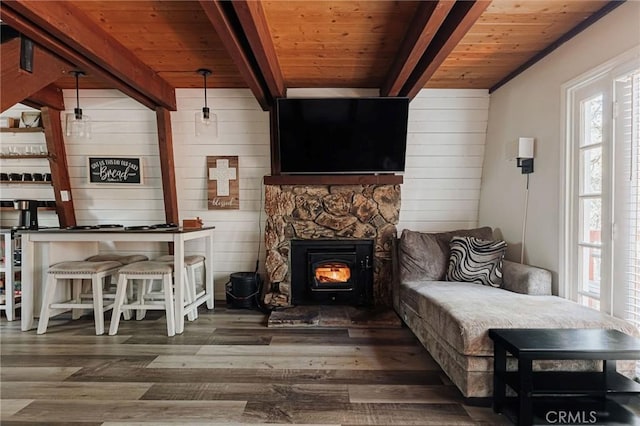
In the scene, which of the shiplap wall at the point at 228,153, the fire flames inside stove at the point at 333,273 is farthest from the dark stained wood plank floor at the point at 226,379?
the shiplap wall at the point at 228,153

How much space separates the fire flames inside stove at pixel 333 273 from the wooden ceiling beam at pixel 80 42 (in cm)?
239

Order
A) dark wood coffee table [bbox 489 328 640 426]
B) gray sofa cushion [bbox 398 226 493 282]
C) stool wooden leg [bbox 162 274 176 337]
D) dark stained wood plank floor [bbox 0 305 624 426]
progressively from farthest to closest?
gray sofa cushion [bbox 398 226 493 282] < stool wooden leg [bbox 162 274 176 337] < dark stained wood plank floor [bbox 0 305 624 426] < dark wood coffee table [bbox 489 328 640 426]

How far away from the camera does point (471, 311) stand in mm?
2068

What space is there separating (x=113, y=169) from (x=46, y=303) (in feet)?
Result: 4.99

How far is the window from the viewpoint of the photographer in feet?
6.77

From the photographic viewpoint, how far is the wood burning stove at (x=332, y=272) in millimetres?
3602

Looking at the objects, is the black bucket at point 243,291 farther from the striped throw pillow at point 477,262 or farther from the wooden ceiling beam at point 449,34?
the wooden ceiling beam at point 449,34

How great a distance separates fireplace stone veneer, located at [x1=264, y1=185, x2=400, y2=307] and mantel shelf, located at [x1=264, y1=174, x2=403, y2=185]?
5cm

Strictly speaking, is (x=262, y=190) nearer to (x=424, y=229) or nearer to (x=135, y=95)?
(x=135, y=95)

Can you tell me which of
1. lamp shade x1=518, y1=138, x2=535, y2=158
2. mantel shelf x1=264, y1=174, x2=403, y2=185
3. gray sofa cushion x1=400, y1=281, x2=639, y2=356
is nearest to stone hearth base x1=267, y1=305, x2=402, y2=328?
gray sofa cushion x1=400, y1=281, x2=639, y2=356

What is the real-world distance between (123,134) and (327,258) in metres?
2.64

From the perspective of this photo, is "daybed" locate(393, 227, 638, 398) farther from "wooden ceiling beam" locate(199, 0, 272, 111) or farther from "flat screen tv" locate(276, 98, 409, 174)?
"wooden ceiling beam" locate(199, 0, 272, 111)

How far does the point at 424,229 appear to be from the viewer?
3883mm

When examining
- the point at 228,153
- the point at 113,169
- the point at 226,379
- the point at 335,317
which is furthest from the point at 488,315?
the point at 113,169
